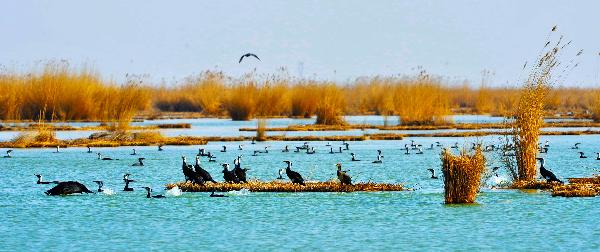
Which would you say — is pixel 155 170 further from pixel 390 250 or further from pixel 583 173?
pixel 390 250

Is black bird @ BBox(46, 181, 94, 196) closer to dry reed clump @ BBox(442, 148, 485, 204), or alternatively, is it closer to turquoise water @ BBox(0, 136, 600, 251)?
turquoise water @ BBox(0, 136, 600, 251)

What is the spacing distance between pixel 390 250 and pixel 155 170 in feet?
48.3

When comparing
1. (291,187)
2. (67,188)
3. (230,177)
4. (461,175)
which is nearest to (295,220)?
(461,175)

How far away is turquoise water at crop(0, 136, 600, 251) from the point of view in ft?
56.5

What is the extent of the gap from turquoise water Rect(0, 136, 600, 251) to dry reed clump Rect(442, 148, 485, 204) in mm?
319

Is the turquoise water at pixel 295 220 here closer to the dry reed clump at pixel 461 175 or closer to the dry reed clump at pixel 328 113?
the dry reed clump at pixel 461 175

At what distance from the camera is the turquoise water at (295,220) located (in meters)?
17.2

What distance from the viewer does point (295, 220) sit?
773 inches

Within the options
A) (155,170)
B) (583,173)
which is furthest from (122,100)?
(583,173)

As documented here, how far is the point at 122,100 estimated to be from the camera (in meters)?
56.6

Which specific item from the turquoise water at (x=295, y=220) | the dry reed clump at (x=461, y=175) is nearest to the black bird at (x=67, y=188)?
the turquoise water at (x=295, y=220)

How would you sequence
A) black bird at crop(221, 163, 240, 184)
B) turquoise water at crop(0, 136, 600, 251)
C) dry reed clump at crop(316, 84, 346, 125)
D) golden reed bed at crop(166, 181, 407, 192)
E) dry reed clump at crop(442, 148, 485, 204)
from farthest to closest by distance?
dry reed clump at crop(316, 84, 346, 125) → black bird at crop(221, 163, 240, 184) → golden reed bed at crop(166, 181, 407, 192) → dry reed clump at crop(442, 148, 485, 204) → turquoise water at crop(0, 136, 600, 251)

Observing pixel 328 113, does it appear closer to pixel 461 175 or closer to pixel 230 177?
pixel 230 177

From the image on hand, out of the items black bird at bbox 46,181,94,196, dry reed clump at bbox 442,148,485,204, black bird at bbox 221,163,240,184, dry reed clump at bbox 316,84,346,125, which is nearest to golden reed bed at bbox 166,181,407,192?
black bird at bbox 221,163,240,184
